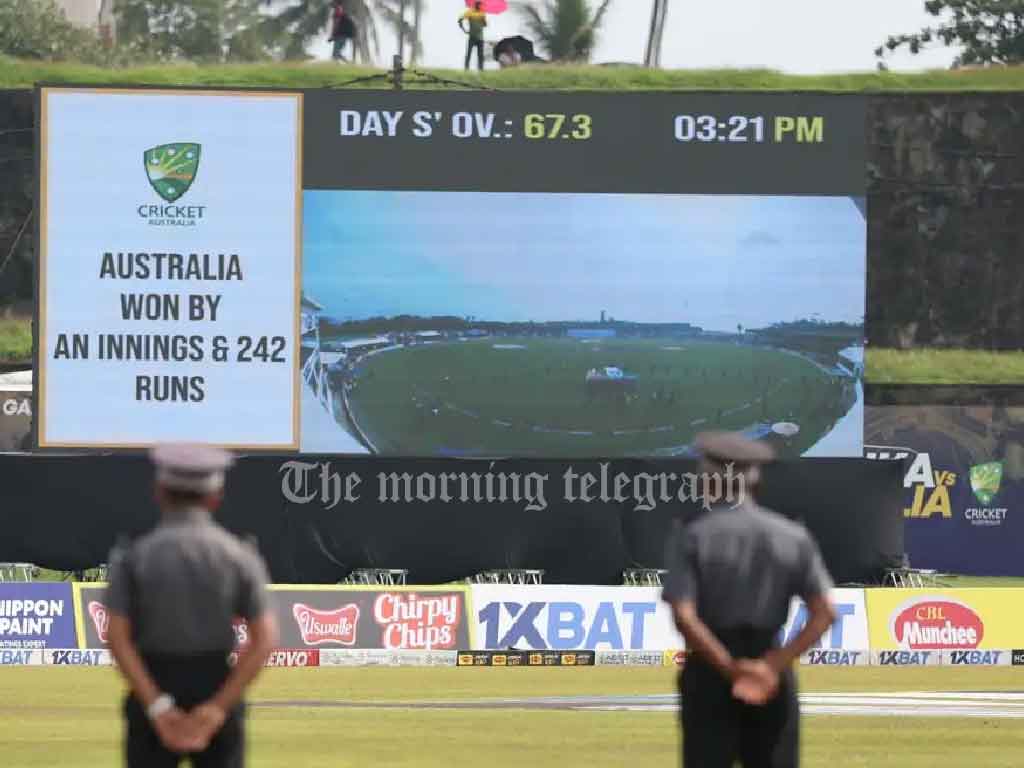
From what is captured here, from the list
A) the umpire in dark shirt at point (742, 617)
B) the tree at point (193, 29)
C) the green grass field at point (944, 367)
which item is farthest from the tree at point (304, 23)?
the umpire in dark shirt at point (742, 617)

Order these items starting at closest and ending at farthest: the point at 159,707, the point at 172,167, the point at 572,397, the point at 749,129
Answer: the point at 159,707, the point at 172,167, the point at 749,129, the point at 572,397

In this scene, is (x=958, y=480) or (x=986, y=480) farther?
(x=986, y=480)

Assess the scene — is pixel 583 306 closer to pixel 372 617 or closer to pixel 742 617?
pixel 372 617

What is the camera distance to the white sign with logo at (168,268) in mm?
32062

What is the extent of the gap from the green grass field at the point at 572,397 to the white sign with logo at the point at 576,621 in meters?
4.92

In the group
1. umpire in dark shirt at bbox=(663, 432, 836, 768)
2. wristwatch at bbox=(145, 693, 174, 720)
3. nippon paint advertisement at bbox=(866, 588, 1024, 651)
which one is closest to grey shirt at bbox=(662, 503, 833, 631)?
umpire in dark shirt at bbox=(663, 432, 836, 768)

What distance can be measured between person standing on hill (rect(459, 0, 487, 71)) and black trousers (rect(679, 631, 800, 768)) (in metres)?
33.2

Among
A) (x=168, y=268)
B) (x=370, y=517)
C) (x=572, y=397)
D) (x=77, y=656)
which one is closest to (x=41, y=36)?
(x=168, y=268)

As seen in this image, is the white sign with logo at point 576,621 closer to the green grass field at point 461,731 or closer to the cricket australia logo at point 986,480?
the green grass field at point 461,731

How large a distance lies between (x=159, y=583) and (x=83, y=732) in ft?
34.5

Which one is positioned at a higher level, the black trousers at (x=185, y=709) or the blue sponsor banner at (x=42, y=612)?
the black trousers at (x=185, y=709)

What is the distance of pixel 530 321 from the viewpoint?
33.1 m

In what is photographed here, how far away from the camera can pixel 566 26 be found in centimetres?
6244

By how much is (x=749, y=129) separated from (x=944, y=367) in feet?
59.1
